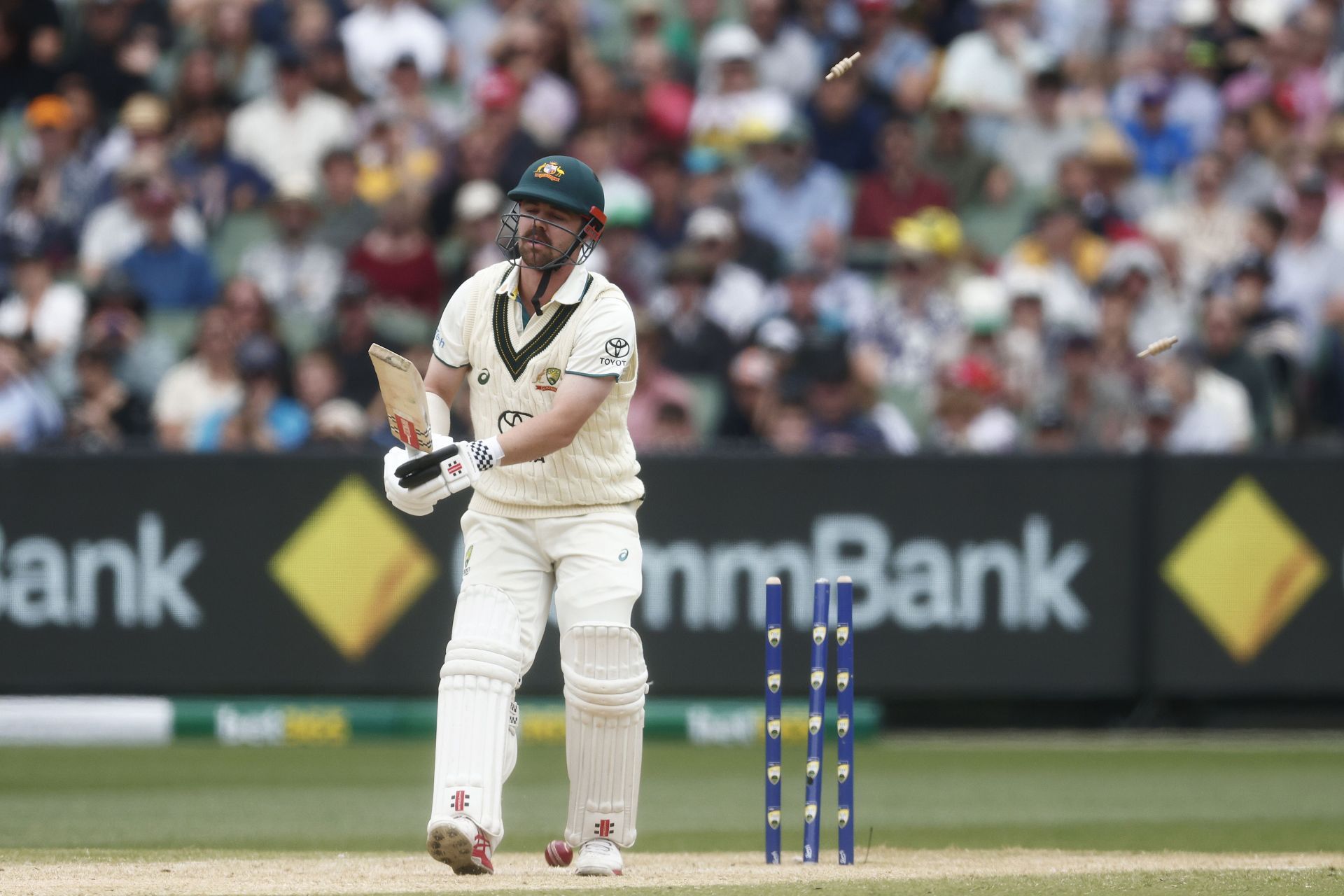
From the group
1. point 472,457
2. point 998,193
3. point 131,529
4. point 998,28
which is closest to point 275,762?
point 131,529

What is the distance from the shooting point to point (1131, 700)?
11.0 metres

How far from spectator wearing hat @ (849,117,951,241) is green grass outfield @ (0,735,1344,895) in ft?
12.1

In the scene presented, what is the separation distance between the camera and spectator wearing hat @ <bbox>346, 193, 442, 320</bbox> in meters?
12.3

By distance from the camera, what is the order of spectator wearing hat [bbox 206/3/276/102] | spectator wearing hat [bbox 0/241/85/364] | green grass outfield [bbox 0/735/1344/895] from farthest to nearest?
spectator wearing hat [bbox 206/3/276/102] → spectator wearing hat [bbox 0/241/85/364] → green grass outfield [bbox 0/735/1344/895]

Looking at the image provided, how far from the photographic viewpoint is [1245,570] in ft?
35.8

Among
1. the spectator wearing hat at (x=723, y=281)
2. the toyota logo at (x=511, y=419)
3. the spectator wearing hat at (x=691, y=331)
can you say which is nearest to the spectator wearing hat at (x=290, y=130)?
the spectator wearing hat at (x=723, y=281)

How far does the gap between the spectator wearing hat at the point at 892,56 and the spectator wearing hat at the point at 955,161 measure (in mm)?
363

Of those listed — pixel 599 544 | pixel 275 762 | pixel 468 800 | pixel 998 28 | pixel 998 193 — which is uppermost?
pixel 998 28

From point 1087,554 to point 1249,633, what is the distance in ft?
3.09

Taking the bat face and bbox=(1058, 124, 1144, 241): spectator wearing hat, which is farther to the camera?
bbox=(1058, 124, 1144, 241): spectator wearing hat

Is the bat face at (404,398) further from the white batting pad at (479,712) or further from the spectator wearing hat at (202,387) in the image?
the spectator wearing hat at (202,387)

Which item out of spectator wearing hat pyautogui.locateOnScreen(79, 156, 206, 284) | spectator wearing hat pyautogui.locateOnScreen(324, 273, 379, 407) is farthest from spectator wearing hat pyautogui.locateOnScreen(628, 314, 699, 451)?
spectator wearing hat pyautogui.locateOnScreen(79, 156, 206, 284)

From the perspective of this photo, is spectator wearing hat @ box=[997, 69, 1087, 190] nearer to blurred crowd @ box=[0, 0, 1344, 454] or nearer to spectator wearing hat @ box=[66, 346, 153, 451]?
blurred crowd @ box=[0, 0, 1344, 454]

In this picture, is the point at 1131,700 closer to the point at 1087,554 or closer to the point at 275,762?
the point at 1087,554
